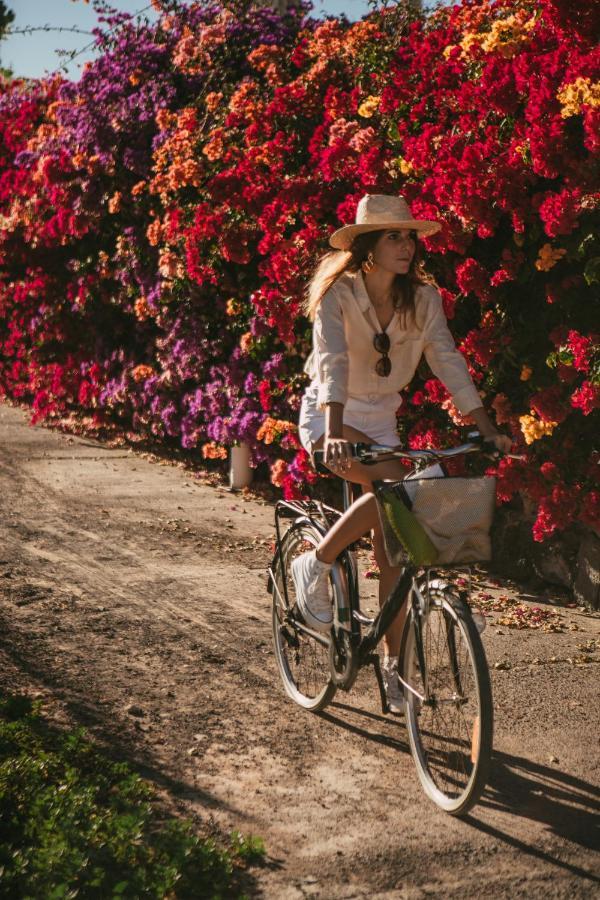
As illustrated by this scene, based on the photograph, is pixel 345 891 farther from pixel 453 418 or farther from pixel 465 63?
pixel 465 63

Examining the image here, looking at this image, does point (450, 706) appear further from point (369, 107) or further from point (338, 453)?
point (369, 107)

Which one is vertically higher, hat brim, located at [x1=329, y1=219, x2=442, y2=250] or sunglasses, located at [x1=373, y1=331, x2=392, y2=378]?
hat brim, located at [x1=329, y1=219, x2=442, y2=250]

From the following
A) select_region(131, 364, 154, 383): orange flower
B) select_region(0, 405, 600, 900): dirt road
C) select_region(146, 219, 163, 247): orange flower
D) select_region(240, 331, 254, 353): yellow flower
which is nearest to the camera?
Answer: select_region(0, 405, 600, 900): dirt road

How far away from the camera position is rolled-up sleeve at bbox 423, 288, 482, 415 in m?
4.02

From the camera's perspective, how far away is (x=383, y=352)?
4.10 m

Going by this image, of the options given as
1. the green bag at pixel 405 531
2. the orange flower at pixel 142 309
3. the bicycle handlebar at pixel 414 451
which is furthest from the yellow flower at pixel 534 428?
the orange flower at pixel 142 309

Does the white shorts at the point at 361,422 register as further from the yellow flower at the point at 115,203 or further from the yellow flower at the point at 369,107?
the yellow flower at the point at 115,203

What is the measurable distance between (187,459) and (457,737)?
6.65 meters

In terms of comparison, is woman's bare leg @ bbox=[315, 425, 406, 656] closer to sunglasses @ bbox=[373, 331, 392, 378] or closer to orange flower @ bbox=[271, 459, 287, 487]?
sunglasses @ bbox=[373, 331, 392, 378]

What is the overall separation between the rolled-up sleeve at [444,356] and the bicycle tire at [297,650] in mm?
753

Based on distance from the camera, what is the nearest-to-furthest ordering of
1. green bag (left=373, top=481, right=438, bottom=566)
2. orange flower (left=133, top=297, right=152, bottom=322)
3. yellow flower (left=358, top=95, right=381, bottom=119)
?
green bag (left=373, top=481, right=438, bottom=566) → yellow flower (left=358, top=95, right=381, bottom=119) → orange flower (left=133, top=297, right=152, bottom=322)

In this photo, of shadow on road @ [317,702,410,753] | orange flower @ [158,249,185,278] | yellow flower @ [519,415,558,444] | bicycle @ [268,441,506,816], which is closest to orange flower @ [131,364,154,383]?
orange flower @ [158,249,185,278]

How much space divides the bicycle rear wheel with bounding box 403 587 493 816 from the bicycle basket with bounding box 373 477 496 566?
141 millimetres

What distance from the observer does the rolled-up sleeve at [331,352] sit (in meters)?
3.93
